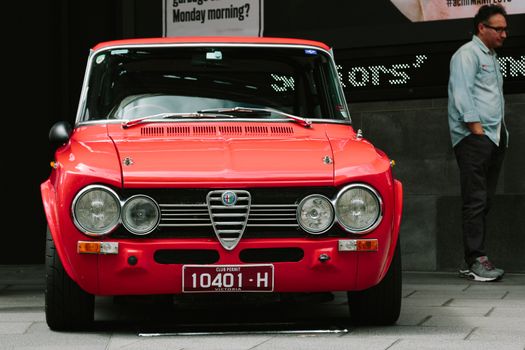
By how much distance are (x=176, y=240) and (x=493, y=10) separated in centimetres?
441

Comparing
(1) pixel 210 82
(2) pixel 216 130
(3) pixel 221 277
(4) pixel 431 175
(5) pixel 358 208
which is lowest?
(4) pixel 431 175

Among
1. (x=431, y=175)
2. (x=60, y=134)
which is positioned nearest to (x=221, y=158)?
(x=60, y=134)

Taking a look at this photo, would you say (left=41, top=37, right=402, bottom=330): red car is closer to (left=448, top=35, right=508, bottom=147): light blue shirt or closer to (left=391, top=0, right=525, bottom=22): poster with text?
(left=448, top=35, right=508, bottom=147): light blue shirt

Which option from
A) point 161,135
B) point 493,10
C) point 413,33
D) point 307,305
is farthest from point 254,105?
point 413,33

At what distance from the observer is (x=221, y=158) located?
607cm

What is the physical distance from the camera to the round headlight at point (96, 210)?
5.84 m

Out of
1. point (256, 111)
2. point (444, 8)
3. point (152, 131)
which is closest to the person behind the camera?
point (152, 131)

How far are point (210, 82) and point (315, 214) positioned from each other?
1.68 meters

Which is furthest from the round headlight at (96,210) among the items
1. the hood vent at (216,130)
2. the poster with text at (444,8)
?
the poster with text at (444,8)

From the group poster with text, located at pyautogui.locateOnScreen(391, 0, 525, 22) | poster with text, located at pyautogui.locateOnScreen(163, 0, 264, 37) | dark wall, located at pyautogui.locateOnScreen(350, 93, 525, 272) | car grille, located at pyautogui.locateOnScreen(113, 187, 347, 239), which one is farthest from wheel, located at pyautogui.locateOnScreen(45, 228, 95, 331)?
poster with text, located at pyautogui.locateOnScreen(163, 0, 264, 37)

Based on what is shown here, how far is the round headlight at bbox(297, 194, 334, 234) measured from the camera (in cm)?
592

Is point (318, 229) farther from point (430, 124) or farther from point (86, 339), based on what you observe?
point (430, 124)

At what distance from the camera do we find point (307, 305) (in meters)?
7.55

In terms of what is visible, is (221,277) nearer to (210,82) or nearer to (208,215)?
(208,215)
